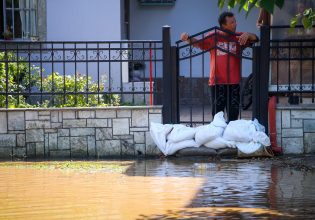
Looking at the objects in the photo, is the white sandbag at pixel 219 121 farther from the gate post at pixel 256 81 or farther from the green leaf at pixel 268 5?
the green leaf at pixel 268 5

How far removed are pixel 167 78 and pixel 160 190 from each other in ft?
10.2

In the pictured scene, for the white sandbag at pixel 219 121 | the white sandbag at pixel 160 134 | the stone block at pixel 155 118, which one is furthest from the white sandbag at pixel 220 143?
the stone block at pixel 155 118

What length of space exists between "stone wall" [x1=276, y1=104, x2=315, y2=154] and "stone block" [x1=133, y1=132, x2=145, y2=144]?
201cm

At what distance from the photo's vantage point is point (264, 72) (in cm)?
1064

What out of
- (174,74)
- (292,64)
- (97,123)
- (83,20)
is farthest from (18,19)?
(292,64)

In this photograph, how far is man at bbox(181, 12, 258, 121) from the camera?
35.1 ft

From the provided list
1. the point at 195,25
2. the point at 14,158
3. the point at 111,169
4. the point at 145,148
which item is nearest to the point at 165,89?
the point at 145,148

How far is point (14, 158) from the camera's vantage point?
10.7 meters

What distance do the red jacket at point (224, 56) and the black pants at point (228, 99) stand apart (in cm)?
9

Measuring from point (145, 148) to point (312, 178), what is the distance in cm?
290

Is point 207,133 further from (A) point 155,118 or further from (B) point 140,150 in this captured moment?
(B) point 140,150

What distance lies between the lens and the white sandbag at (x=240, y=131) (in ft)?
33.3

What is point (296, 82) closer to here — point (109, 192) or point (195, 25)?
point (109, 192)

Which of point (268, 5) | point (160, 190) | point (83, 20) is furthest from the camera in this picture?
point (83, 20)
